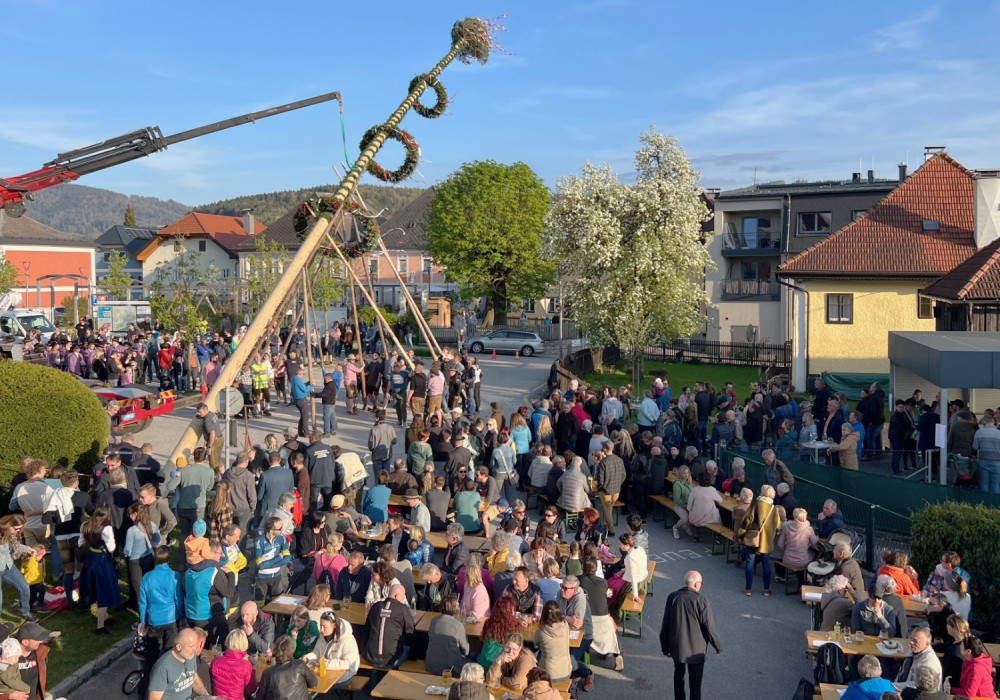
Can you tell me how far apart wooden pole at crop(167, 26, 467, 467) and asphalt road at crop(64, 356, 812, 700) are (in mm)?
5450

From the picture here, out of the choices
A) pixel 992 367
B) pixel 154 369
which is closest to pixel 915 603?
pixel 992 367

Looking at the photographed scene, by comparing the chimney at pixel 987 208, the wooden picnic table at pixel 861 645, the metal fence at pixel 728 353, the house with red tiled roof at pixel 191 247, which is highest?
the house with red tiled roof at pixel 191 247

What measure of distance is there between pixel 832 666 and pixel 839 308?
24.5m

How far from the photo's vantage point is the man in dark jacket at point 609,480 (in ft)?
48.6

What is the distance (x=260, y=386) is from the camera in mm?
22469

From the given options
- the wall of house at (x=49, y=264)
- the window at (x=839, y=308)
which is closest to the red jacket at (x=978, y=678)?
the window at (x=839, y=308)

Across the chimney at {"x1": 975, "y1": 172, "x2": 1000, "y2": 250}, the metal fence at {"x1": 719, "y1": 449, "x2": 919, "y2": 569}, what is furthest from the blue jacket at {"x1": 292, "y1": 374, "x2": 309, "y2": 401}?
the chimney at {"x1": 975, "y1": 172, "x2": 1000, "y2": 250}

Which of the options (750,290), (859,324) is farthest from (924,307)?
(750,290)

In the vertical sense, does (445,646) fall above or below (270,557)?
below

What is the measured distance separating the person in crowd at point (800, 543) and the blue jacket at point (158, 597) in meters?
7.92

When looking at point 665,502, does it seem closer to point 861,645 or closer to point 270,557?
point 861,645

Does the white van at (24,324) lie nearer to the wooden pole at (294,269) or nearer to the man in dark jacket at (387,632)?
the wooden pole at (294,269)

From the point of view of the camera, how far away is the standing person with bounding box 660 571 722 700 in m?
9.02

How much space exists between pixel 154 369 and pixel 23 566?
19.7 meters
